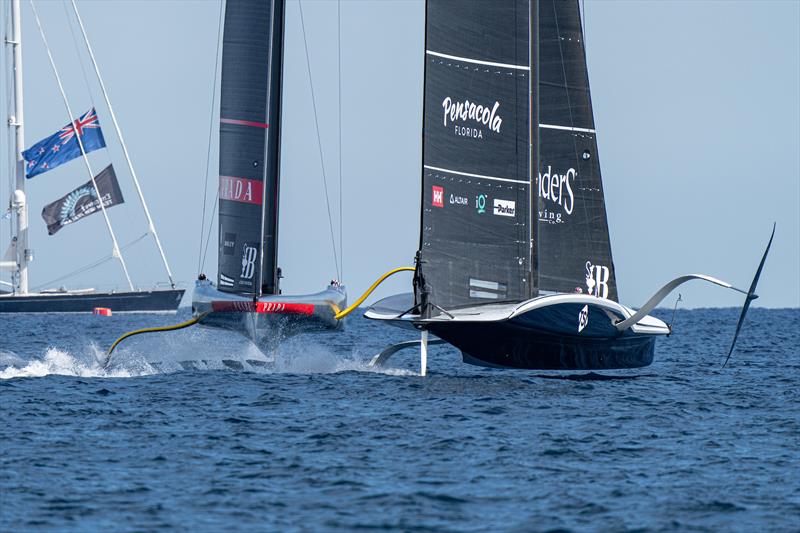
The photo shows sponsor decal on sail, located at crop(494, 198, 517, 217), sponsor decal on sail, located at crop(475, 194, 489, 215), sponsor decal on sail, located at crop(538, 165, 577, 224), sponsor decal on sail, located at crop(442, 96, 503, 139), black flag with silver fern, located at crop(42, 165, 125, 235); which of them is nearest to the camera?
sponsor decal on sail, located at crop(442, 96, 503, 139)

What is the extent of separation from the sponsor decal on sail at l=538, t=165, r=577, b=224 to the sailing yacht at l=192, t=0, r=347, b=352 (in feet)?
15.4

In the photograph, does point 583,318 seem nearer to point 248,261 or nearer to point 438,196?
point 438,196

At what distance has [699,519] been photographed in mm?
12648

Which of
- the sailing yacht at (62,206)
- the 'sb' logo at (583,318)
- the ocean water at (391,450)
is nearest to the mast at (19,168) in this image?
the sailing yacht at (62,206)

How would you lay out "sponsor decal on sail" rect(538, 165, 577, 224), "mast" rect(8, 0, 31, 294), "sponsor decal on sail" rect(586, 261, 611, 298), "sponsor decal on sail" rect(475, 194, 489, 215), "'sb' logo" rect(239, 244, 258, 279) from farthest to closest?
"mast" rect(8, 0, 31, 294) < "'sb' logo" rect(239, 244, 258, 279) < "sponsor decal on sail" rect(586, 261, 611, 298) < "sponsor decal on sail" rect(538, 165, 577, 224) < "sponsor decal on sail" rect(475, 194, 489, 215)

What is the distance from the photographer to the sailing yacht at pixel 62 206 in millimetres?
65938

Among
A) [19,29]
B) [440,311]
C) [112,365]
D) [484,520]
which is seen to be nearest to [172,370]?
[112,365]

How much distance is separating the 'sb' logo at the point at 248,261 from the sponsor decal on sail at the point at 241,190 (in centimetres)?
98

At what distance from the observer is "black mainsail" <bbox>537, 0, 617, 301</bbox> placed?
24391mm

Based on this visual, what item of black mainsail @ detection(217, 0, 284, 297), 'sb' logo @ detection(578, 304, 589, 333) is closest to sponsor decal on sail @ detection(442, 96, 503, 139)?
'sb' logo @ detection(578, 304, 589, 333)

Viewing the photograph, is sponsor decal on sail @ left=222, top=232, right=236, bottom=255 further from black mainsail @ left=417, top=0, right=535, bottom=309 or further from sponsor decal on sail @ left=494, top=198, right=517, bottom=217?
sponsor decal on sail @ left=494, top=198, right=517, bottom=217

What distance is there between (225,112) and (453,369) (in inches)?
307

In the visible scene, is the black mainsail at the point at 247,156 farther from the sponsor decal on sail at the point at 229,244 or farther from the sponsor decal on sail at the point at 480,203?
the sponsor decal on sail at the point at 480,203

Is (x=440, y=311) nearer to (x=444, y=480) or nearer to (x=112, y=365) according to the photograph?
(x=444, y=480)
